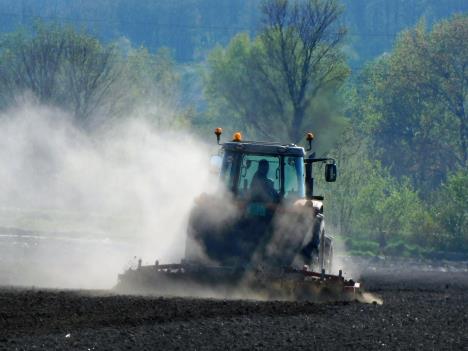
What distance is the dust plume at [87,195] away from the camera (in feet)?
83.8

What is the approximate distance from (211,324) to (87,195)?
38487 millimetres

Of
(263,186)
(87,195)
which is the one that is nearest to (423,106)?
(87,195)

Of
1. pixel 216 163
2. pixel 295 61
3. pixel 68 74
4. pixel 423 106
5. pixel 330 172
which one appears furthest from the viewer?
pixel 423 106

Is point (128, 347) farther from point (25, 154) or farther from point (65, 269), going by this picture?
point (25, 154)

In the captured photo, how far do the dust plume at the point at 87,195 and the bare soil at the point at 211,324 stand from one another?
5.27 meters

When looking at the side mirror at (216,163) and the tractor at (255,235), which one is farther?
the side mirror at (216,163)

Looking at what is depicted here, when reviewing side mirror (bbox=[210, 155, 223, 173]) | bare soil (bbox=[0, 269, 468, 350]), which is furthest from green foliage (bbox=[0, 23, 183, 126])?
bare soil (bbox=[0, 269, 468, 350])

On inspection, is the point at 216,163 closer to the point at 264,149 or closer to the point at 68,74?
the point at 264,149

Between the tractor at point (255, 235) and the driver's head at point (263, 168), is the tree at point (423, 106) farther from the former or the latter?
the driver's head at point (263, 168)

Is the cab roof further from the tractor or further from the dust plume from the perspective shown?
the dust plume

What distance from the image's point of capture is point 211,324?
48.3ft

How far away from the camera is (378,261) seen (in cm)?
4403

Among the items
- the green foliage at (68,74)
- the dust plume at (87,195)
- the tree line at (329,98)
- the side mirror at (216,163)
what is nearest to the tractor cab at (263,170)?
the side mirror at (216,163)

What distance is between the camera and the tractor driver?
21094 mm
